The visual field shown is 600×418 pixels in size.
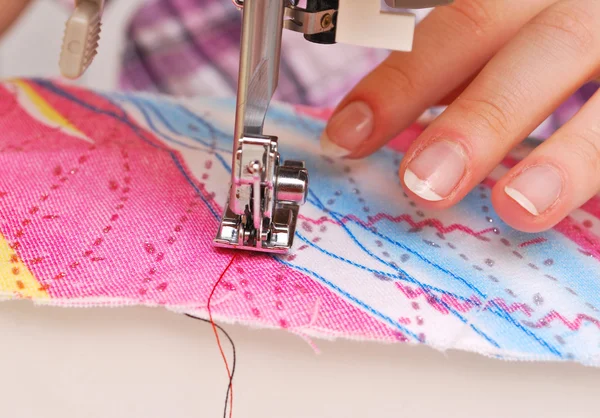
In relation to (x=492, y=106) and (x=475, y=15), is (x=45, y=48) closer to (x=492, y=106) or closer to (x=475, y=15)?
(x=475, y=15)

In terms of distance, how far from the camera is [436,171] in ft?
2.27

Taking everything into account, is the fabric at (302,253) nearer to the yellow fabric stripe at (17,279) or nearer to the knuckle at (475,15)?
the yellow fabric stripe at (17,279)

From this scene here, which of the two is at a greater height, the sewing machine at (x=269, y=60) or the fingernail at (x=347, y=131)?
the sewing machine at (x=269, y=60)

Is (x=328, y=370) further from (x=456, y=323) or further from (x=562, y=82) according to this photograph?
(x=562, y=82)

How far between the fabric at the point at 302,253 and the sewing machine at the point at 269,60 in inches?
1.2

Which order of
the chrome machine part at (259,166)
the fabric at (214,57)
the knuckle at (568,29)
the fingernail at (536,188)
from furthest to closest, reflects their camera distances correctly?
the fabric at (214,57), the knuckle at (568,29), the fingernail at (536,188), the chrome machine part at (259,166)

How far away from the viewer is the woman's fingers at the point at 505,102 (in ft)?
2.30

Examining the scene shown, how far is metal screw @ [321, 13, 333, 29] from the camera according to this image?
639 millimetres

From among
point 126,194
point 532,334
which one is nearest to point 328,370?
point 532,334

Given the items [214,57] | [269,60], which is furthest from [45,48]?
[269,60]

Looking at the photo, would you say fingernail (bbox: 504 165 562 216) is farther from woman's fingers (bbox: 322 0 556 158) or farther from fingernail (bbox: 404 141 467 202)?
woman's fingers (bbox: 322 0 556 158)

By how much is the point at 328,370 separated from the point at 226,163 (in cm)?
35

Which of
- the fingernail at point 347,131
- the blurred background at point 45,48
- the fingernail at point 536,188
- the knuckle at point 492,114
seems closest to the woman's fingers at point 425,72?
the fingernail at point 347,131

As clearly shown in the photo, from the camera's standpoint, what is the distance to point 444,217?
763mm
